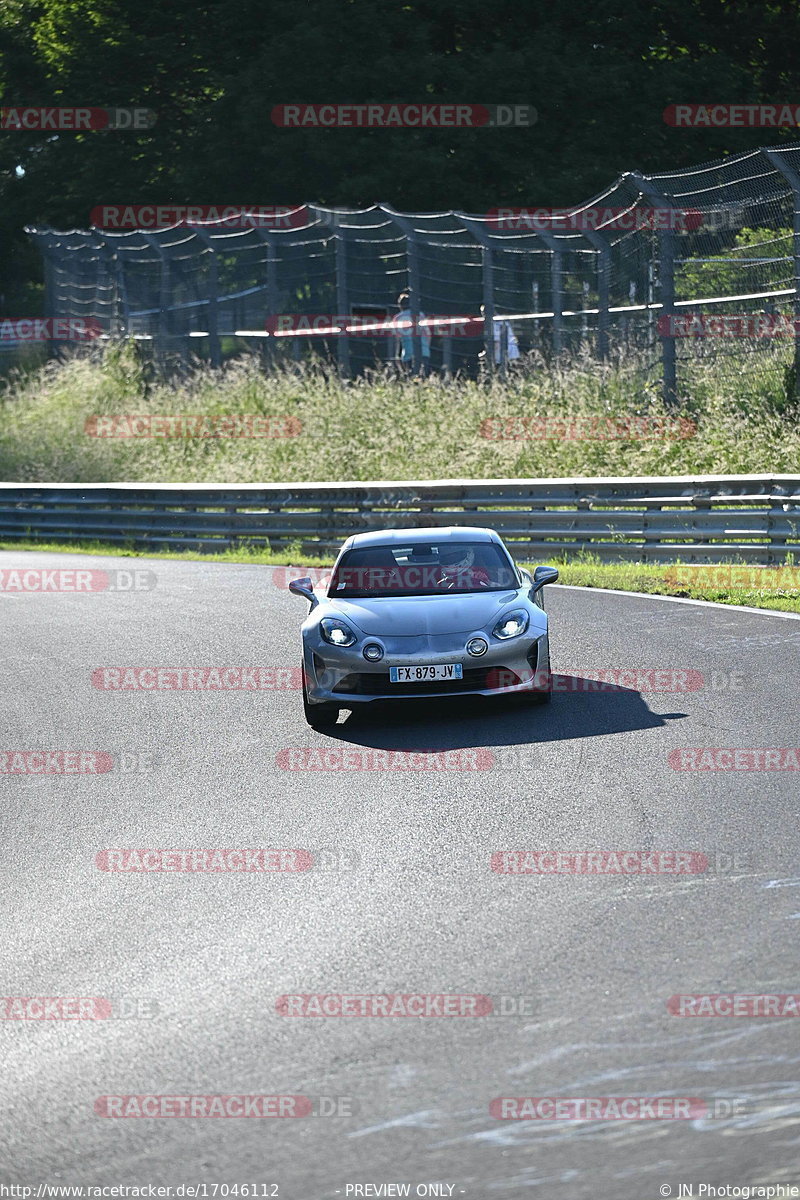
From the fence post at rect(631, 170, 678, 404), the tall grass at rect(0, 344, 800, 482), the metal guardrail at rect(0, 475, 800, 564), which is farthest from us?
the tall grass at rect(0, 344, 800, 482)

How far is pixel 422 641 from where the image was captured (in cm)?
1063

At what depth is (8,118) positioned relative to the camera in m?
48.1

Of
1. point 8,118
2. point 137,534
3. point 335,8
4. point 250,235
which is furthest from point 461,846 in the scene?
point 8,118

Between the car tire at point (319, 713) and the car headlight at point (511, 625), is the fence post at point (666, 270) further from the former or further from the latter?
the car tire at point (319, 713)

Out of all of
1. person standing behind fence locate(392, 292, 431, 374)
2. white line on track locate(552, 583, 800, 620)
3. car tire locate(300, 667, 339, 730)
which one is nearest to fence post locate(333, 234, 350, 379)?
person standing behind fence locate(392, 292, 431, 374)

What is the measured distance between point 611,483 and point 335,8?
1118 inches

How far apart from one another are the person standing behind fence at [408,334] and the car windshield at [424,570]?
16133mm

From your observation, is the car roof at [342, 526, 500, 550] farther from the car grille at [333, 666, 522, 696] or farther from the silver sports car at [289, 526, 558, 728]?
the car grille at [333, 666, 522, 696]

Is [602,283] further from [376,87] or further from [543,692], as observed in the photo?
[376,87]

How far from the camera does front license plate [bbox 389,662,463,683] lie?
34.5 ft

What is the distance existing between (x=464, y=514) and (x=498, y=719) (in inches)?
404

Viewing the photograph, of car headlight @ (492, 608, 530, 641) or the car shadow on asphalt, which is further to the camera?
car headlight @ (492, 608, 530, 641)

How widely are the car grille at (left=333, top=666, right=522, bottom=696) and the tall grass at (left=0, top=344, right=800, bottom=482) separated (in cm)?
1283

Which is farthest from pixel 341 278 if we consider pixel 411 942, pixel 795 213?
pixel 411 942
